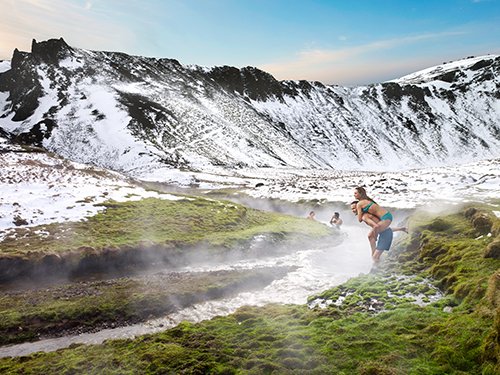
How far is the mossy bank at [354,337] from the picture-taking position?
5.48 meters

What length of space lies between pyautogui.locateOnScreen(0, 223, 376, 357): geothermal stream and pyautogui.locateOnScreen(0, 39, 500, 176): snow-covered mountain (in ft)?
245

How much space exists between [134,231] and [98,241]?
270 cm

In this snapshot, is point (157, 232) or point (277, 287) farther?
point (157, 232)

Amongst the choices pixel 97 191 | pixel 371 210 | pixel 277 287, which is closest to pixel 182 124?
pixel 97 191

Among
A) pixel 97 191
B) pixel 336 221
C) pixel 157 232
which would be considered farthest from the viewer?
pixel 336 221

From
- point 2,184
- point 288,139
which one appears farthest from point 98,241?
point 288,139

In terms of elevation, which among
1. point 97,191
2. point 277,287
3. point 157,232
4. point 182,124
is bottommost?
point 277,287

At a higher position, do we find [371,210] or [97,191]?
[97,191]

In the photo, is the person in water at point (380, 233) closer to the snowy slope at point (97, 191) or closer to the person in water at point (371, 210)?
the person in water at point (371, 210)

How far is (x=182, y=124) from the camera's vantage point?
132125 mm

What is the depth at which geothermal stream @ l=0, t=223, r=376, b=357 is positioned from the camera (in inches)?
381

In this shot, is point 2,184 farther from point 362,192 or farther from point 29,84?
point 29,84

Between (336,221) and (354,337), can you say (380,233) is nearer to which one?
(354,337)

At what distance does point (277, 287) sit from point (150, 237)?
10.0 metres
